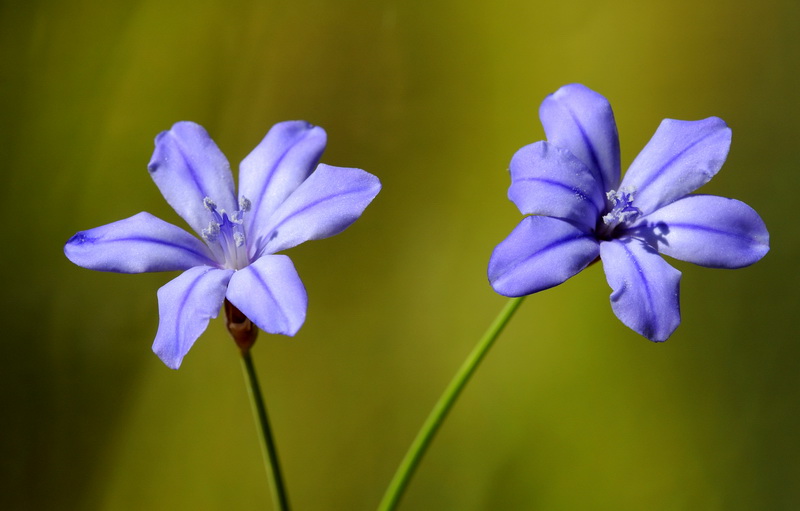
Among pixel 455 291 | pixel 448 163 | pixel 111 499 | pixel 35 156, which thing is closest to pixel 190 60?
pixel 35 156

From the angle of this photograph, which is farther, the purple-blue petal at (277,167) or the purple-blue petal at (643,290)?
the purple-blue petal at (277,167)

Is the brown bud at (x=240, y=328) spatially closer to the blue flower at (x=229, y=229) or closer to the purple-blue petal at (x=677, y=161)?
the blue flower at (x=229, y=229)

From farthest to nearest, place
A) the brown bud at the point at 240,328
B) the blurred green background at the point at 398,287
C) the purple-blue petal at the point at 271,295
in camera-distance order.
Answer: the blurred green background at the point at 398,287
the brown bud at the point at 240,328
the purple-blue petal at the point at 271,295

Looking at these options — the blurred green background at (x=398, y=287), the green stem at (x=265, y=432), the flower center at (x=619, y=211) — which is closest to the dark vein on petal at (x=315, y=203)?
the green stem at (x=265, y=432)

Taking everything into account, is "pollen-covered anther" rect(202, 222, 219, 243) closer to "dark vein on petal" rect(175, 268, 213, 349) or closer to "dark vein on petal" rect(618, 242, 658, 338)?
"dark vein on petal" rect(175, 268, 213, 349)

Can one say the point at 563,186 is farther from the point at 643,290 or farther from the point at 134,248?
the point at 134,248

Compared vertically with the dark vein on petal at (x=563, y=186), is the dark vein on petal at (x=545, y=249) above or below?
below

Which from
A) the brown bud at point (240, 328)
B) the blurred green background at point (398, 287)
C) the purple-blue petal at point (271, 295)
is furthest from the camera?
the blurred green background at point (398, 287)
